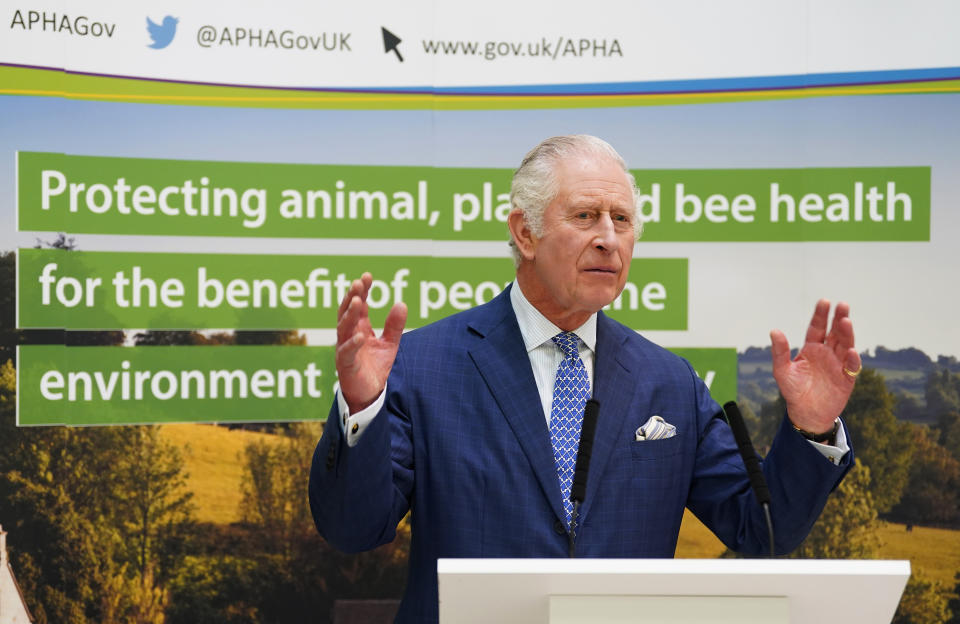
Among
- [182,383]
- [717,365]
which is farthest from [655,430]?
[182,383]

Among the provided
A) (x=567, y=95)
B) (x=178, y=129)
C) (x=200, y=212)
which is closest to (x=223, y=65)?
(x=178, y=129)

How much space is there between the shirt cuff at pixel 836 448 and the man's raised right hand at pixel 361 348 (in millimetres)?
774

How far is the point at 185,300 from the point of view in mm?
3484

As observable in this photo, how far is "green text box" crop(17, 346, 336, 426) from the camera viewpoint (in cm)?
336

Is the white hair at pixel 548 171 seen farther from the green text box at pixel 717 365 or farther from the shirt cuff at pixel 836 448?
the green text box at pixel 717 365

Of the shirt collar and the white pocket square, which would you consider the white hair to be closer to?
the shirt collar

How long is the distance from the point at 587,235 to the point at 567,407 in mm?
354

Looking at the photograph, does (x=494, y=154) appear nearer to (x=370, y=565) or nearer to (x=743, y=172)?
(x=743, y=172)

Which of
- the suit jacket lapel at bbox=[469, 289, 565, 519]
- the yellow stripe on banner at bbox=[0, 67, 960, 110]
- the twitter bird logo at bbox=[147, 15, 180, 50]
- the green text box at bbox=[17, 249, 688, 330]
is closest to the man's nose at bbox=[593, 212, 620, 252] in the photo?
the suit jacket lapel at bbox=[469, 289, 565, 519]

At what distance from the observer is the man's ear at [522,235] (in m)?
2.07

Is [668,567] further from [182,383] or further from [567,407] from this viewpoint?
[182,383]

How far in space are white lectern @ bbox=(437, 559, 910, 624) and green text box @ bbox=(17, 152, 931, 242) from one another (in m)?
2.48

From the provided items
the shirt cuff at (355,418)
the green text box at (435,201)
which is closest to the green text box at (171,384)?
the green text box at (435,201)

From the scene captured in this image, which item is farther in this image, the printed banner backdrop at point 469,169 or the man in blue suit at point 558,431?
the printed banner backdrop at point 469,169
